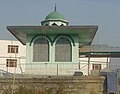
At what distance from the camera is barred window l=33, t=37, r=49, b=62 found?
73.8ft

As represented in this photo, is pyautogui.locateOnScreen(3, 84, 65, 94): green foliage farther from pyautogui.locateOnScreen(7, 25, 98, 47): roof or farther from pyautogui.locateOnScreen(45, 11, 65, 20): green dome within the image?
pyautogui.locateOnScreen(45, 11, 65, 20): green dome

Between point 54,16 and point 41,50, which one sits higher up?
point 54,16

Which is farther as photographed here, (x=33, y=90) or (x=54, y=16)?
(x=54, y=16)

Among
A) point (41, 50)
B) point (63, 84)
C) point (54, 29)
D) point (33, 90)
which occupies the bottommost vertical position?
point (33, 90)

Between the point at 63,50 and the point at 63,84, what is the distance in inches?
162

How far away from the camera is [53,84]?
746 inches

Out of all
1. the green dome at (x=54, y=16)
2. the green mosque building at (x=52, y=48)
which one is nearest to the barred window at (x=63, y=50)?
the green mosque building at (x=52, y=48)

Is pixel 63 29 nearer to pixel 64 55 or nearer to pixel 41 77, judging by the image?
pixel 64 55

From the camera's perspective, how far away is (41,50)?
22.6 meters

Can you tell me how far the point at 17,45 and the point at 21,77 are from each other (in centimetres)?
3426

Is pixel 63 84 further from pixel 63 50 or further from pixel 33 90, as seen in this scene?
pixel 63 50

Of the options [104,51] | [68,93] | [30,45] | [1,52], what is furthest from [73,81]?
[1,52]

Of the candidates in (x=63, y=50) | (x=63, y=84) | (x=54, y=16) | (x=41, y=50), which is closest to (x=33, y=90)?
(x=63, y=84)

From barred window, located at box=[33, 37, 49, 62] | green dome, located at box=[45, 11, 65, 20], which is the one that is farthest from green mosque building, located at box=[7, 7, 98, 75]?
green dome, located at box=[45, 11, 65, 20]
